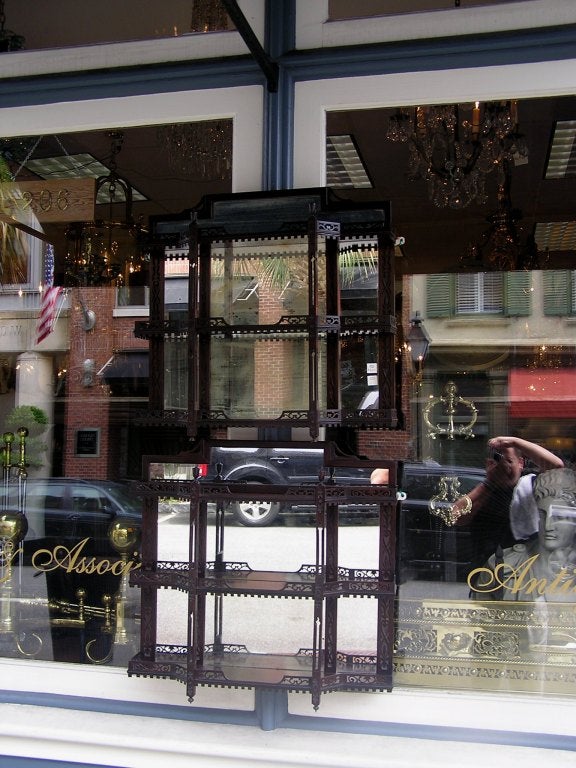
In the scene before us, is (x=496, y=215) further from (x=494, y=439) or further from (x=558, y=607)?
(x=558, y=607)

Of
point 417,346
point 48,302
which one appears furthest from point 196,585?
point 48,302

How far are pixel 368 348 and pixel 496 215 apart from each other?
1.69 m

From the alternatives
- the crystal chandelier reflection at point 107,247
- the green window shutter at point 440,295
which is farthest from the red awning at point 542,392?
the crystal chandelier reflection at point 107,247

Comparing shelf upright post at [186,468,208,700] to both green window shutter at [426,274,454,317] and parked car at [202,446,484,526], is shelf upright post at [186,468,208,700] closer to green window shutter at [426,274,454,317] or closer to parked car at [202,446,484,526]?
parked car at [202,446,484,526]

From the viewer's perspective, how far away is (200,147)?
9.61 ft

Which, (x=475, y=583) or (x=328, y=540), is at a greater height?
(x=328, y=540)

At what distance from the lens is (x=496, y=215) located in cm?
379

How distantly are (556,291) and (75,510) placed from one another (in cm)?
220

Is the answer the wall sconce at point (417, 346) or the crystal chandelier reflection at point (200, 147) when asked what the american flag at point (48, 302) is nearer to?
the crystal chandelier reflection at point (200, 147)

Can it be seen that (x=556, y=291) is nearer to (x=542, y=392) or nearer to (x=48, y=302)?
(x=542, y=392)

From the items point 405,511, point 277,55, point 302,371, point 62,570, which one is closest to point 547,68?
point 277,55

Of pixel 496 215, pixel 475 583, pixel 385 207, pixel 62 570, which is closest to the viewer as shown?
pixel 385 207

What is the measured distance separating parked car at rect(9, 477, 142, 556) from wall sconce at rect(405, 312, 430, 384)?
46.2 inches

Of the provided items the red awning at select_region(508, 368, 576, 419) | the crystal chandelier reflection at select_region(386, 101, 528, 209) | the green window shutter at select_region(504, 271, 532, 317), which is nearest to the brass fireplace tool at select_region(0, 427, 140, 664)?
the red awning at select_region(508, 368, 576, 419)
